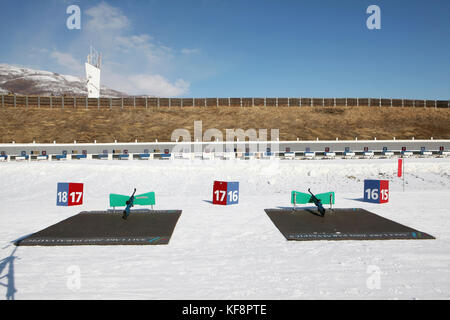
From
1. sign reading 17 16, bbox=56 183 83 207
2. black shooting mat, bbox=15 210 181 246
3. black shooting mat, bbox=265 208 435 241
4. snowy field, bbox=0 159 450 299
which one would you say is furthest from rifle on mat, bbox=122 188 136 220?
black shooting mat, bbox=265 208 435 241

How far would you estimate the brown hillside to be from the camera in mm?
56312

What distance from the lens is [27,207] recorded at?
15.2 metres

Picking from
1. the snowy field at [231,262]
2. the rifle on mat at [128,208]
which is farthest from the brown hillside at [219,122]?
the rifle on mat at [128,208]

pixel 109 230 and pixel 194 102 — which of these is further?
pixel 194 102

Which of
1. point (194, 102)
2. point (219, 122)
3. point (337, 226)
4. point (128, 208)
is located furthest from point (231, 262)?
point (194, 102)

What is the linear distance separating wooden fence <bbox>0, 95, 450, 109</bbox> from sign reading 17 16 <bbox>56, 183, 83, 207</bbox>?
56222 mm

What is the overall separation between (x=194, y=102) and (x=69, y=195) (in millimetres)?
57377

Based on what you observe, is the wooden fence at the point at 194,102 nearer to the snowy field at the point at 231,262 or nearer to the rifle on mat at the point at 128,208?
the snowy field at the point at 231,262

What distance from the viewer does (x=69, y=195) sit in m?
15.4

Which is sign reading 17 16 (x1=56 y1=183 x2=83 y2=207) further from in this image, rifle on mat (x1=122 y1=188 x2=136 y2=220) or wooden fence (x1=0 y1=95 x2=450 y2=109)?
wooden fence (x1=0 y1=95 x2=450 y2=109)

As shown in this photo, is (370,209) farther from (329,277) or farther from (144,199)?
(144,199)

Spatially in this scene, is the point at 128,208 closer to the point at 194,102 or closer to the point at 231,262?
the point at 231,262

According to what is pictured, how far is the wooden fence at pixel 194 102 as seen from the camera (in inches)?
2630
